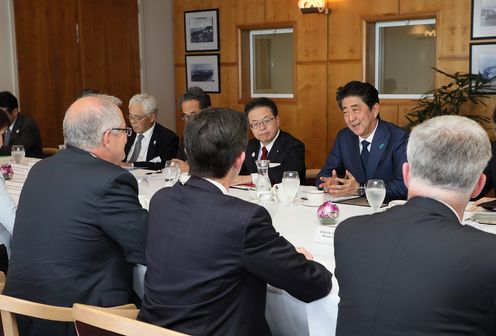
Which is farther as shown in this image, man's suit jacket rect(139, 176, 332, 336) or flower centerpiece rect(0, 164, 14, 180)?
flower centerpiece rect(0, 164, 14, 180)

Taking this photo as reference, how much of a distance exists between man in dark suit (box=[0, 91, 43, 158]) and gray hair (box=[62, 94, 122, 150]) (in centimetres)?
368

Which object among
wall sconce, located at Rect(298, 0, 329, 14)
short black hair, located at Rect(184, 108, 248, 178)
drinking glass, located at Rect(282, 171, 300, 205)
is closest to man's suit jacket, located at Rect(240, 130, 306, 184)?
drinking glass, located at Rect(282, 171, 300, 205)

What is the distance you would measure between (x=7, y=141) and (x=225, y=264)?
15.9 feet

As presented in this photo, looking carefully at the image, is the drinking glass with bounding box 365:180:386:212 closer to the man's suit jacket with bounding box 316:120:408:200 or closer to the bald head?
the man's suit jacket with bounding box 316:120:408:200

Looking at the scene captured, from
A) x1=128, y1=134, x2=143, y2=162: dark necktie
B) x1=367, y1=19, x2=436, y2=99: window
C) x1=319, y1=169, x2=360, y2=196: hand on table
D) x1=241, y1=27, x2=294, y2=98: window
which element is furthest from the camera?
x1=241, y1=27, x2=294, y2=98: window

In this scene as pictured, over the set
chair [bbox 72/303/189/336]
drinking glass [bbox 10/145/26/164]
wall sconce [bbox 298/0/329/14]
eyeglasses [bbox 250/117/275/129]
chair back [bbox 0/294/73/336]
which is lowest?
chair back [bbox 0/294/73/336]

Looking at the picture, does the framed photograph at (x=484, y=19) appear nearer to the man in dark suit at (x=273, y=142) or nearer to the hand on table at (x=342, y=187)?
the man in dark suit at (x=273, y=142)

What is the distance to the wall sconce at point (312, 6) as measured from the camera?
6969 millimetres

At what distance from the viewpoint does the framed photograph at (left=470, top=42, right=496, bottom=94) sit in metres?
6.17

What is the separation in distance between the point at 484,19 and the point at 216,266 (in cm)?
534

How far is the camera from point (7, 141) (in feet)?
19.8

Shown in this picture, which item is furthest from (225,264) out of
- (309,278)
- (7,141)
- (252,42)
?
(252,42)

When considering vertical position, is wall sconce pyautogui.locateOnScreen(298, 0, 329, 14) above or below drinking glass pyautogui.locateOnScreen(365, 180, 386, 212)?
above

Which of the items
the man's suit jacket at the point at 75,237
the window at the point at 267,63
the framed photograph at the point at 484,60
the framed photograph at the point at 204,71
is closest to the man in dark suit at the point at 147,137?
the window at the point at 267,63
